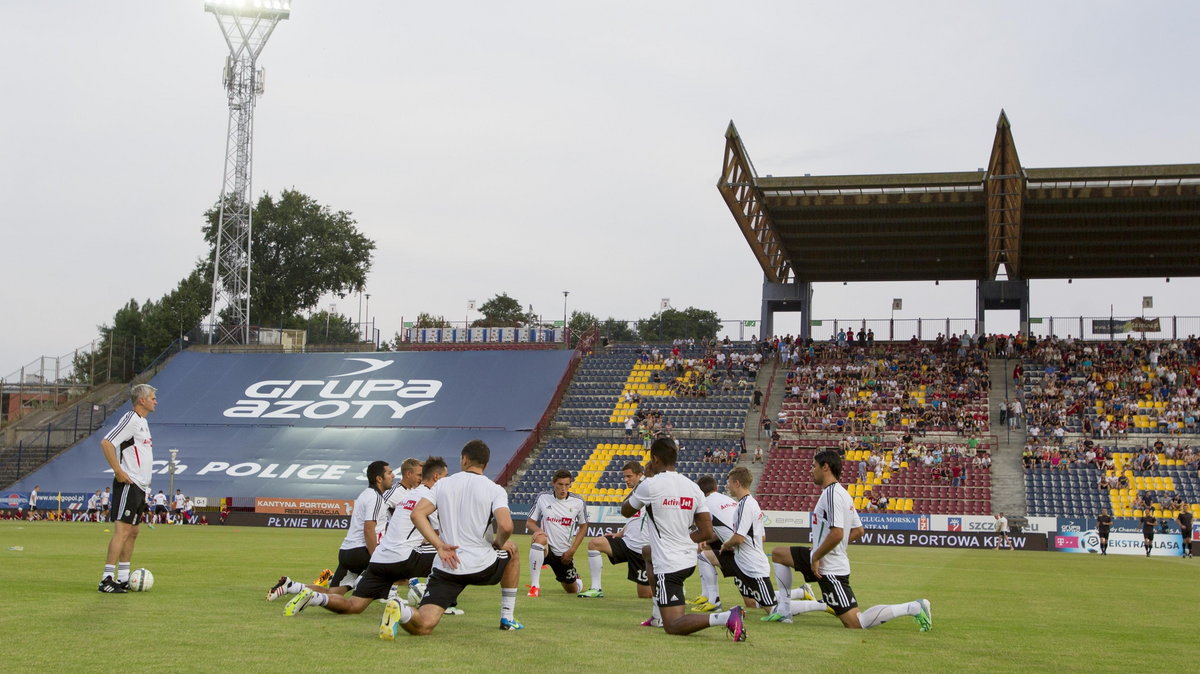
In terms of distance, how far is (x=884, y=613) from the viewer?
12.1m

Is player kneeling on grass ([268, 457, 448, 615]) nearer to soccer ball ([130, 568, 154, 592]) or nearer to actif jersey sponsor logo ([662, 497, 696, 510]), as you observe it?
actif jersey sponsor logo ([662, 497, 696, 510])

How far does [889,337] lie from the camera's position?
59.5 m

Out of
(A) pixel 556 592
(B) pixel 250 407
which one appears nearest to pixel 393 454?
(B) pixel 250 407

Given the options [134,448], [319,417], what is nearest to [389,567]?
[134,448]

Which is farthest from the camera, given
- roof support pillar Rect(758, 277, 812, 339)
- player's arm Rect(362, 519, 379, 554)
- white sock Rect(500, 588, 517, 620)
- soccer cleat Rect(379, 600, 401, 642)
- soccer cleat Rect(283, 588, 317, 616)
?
roof support pillar Rect(758, 277, 812, 339)

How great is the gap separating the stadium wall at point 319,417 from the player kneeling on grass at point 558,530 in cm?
3451

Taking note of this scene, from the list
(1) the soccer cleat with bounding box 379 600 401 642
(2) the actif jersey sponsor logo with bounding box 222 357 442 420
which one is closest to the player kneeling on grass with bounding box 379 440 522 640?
(1) the soccer cleat with bounding box 379 600 401 642

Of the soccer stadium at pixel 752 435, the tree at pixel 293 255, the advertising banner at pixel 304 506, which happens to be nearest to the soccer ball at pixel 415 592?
the soccer stadium at pixel 752 435

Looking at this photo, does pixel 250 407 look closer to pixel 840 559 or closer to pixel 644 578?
pixel 644 578

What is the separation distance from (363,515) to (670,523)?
3.66 meters

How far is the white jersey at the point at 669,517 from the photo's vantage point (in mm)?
11531

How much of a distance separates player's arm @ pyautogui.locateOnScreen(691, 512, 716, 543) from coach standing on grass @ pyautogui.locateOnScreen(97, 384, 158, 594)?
20.5 ft

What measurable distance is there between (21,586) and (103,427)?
164ft

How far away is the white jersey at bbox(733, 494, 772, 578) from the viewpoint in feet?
42.8
